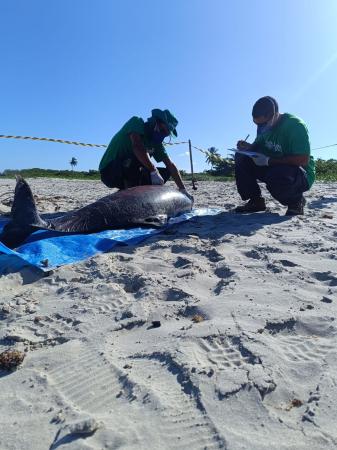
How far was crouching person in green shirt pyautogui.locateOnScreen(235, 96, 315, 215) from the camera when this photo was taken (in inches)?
223

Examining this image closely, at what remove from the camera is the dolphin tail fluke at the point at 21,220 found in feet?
13.1

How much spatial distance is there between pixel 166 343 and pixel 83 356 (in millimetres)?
395

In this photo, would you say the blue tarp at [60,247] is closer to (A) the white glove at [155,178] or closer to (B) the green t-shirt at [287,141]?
(A) the white glove at [155,178]

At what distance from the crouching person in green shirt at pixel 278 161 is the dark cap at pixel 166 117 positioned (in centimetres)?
113

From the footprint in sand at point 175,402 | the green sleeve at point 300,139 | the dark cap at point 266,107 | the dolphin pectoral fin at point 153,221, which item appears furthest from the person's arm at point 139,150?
the footprint in sand at point 175,402

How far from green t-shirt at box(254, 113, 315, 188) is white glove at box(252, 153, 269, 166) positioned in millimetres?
→ 285

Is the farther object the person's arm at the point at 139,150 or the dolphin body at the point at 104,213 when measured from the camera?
the person's arm at the point at 139,150

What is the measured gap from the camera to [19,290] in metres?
2.97

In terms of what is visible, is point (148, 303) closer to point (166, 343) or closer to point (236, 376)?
point (166, 343)

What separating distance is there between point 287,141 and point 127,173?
2498 mm

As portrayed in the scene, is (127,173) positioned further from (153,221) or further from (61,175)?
(61,175)

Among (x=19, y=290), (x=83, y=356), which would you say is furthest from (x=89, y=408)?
(x=19, y=290)

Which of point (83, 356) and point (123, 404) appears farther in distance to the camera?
point (83, 356)

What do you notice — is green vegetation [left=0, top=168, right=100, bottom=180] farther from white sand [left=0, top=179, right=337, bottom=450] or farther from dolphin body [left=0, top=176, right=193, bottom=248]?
white sand [left=0, top=179, right=337, bottom=450]
